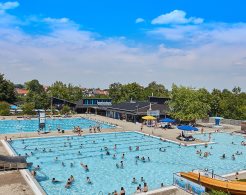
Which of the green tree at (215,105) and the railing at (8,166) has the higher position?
the green tree at (215,105)

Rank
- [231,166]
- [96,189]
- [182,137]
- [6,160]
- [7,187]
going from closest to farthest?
[7,187] < [96,189] < [6,160] < [231,166] < [182,137]

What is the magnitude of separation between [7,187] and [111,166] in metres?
10.5

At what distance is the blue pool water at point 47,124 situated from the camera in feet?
155

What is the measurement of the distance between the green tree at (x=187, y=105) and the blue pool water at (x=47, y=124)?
11.7 metres

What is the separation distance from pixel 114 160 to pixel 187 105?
22.7 m

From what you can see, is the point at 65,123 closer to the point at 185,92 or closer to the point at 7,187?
the point at 185,92

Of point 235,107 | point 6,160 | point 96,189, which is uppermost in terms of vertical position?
point 235,107

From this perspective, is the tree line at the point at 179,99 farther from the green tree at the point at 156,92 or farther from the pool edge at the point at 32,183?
the pool edge at the point at 32,183

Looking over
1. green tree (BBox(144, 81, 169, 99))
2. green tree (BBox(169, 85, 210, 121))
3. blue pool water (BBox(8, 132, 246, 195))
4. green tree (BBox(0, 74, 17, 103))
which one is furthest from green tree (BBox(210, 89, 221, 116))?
green tree (BBox(0, 74, 17, 103))

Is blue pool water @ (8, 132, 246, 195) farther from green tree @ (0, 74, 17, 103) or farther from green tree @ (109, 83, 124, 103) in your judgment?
green tree @ (109, 83, 124, 103)

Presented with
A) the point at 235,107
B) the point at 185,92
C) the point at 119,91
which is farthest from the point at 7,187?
the point at 119,91

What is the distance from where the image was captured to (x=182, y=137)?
38094mm

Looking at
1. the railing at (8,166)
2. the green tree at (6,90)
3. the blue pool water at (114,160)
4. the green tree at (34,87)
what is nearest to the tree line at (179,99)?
the green tree at (6,90)

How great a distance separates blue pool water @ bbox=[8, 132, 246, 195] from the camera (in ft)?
72.4
